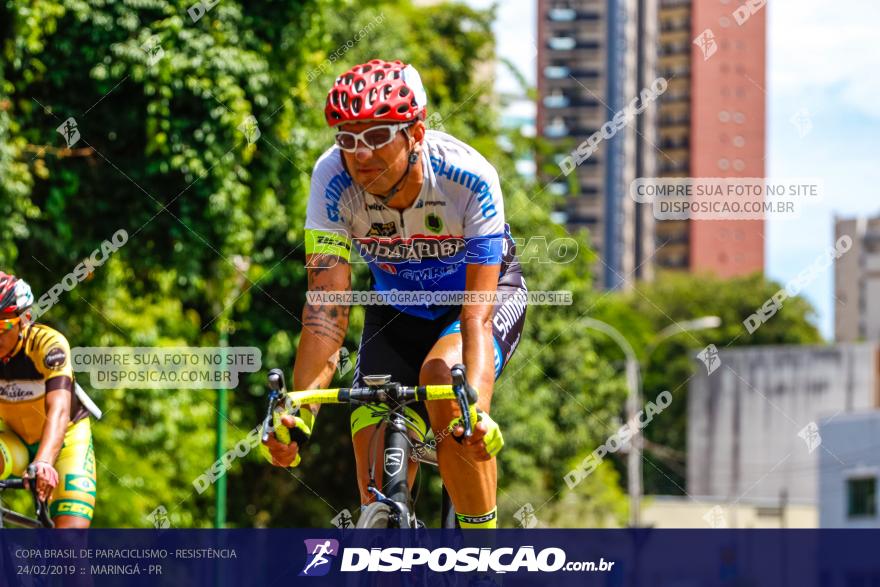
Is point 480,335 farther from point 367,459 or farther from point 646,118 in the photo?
point 646,118

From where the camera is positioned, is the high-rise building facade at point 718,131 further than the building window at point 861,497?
Yes

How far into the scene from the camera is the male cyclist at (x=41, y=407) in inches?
294

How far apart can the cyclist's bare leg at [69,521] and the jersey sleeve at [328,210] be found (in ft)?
6.96

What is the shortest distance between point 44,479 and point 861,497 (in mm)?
39767

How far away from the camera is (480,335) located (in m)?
6.43

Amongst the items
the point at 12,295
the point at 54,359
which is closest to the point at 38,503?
the point at 54,359

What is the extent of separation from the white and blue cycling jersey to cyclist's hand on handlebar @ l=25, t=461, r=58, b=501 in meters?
1.81

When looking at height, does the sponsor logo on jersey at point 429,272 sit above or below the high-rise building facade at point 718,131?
below

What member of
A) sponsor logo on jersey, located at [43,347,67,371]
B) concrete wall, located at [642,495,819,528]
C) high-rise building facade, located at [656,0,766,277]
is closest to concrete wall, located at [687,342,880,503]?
concrete wall, located at [642,495,819,528]

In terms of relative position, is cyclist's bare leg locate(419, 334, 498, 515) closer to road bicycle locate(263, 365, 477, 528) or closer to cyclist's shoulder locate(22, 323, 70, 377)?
road bicycle locate(263, 365, 477, 528)

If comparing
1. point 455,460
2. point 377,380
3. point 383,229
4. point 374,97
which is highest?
point 374,97

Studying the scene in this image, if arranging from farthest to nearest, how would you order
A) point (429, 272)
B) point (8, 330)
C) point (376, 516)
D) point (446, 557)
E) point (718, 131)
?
point (718, 131) < point (8, 330) < point (429, 272) < point (446, 557) < point (376, 516)

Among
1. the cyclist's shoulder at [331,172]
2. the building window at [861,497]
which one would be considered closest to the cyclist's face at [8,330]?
the cyclist's shoulder at [331,172]

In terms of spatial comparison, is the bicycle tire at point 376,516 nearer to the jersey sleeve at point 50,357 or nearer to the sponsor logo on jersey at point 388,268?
the sponsor logo on jersey at point 388,268
